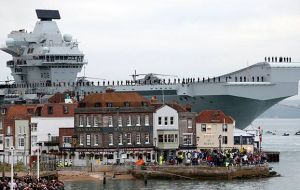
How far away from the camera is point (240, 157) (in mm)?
95500

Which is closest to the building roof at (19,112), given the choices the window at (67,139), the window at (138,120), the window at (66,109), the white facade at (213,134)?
the window at (66,109)

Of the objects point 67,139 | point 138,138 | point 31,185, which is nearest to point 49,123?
point 67,139

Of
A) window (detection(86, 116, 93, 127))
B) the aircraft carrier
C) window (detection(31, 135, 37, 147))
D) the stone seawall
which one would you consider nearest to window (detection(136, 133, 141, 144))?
window (detection(86, 116, 93, 127))

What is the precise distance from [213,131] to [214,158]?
1351 cm

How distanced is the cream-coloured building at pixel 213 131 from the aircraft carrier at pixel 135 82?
27.0m

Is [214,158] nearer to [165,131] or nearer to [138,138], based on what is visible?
[165,131]

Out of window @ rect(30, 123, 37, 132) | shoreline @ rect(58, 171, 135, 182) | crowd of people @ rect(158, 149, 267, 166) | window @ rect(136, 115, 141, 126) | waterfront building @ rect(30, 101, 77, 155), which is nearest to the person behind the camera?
shoreline @ rect(58, 171, 135, 182)

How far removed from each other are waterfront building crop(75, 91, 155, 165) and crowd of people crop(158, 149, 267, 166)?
8.34 feet

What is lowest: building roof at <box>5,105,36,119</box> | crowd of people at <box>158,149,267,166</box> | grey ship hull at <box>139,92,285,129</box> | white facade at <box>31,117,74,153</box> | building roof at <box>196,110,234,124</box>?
crowd of people at <box>158,149,267,166</box>

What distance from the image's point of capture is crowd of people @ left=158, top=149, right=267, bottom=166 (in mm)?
93438

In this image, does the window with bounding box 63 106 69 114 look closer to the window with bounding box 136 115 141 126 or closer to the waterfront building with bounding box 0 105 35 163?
the waterfront building with bounding box 0 105 35 163

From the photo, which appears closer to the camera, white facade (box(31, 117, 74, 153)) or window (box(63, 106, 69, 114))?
white facade (box(31, 117, 74, 153))

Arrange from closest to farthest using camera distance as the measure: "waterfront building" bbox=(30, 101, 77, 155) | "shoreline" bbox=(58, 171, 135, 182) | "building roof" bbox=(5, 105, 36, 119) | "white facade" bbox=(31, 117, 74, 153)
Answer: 1. "shoreline" bbox=(58, 171, 135, 182)
2. "waterfront building" bbox=(30, 101, 77, 155)
3. "white facade" bbox=(31, 117, 74, 153)
4. "building roof" bbox=(5, 105, 36, 119)

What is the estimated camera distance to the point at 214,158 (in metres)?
93.9
